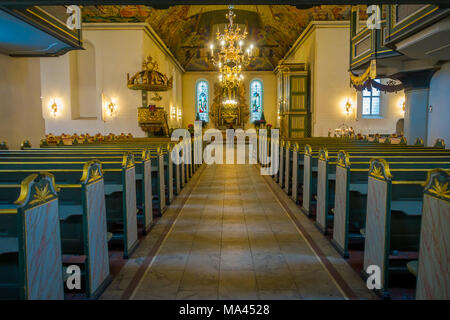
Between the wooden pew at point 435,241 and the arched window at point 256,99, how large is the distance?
23.8 metres

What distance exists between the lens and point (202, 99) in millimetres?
25984

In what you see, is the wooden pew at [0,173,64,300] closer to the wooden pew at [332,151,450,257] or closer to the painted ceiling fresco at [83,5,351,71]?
the wooden pew at [332,151,450,257]

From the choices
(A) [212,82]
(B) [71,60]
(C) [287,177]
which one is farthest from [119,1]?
(A) [212,82]

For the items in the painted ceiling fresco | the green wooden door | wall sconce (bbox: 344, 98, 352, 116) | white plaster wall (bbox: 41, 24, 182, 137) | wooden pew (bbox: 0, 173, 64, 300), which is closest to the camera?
wooden pew (bbox: 0, 173, 64, 300)

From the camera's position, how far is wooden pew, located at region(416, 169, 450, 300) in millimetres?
2039

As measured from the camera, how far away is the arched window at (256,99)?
84.7 ft

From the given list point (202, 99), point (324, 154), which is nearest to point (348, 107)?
point (324, 154)

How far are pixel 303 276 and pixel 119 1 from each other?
343 cm

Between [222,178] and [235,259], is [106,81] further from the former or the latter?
[235,259]

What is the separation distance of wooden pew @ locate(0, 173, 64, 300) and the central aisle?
2.82 ft

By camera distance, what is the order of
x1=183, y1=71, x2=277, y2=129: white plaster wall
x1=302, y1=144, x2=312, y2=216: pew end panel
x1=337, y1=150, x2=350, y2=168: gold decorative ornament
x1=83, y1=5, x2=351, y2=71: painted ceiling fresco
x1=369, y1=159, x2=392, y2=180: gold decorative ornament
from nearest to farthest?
1. x1=369, y1=159, x2=392, y2=180: gold decorative ornament
2. x1=337, y1=150, x2=350, y2=168: gold decorative ornament
3. x1=302, y1=144, x2=312, y2=216: pew end panel
4. x1=83, y1=5, x2=351, y2=71: painted ceiling fresco
5. x1=183, y1=71, x2=277, y2=129: white plaster wall

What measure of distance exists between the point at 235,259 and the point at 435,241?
217 cm

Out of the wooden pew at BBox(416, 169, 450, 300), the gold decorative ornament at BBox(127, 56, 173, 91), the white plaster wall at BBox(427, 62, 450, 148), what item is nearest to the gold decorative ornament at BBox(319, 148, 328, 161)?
the wooden pew at BBox(416, 169, 450, 300)

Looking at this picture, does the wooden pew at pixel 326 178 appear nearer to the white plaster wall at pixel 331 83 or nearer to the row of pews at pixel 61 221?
the row of pews at pixel 61 221
